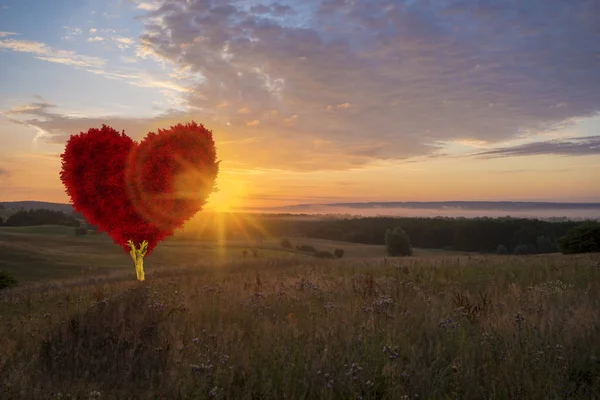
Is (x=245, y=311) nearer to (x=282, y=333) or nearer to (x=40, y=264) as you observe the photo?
(x=282, y=333)

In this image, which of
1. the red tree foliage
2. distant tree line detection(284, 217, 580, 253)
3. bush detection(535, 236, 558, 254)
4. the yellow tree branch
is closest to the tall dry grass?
the red tree foliage

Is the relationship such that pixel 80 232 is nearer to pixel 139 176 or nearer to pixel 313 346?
pixel 139 176

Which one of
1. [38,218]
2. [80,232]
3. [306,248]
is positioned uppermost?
[38,218]

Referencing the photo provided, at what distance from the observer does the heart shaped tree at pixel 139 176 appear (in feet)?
56.9

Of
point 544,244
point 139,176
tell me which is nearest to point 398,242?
point 544,244

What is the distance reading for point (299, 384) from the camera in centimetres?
441

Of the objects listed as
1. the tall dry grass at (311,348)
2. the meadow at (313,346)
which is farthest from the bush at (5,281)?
the tall dry grass at (311,348)

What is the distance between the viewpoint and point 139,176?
56.4 feet

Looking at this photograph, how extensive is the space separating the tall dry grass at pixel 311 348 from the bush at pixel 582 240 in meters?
29.5

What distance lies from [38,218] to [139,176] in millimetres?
79837

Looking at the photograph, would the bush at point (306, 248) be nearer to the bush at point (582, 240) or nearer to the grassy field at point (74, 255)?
the grassy field at point (74, 255)

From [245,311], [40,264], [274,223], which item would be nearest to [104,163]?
[245,311]

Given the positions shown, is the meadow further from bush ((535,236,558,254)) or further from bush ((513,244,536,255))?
bush ((535,236,558,254))

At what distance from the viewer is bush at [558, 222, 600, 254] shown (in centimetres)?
3356
